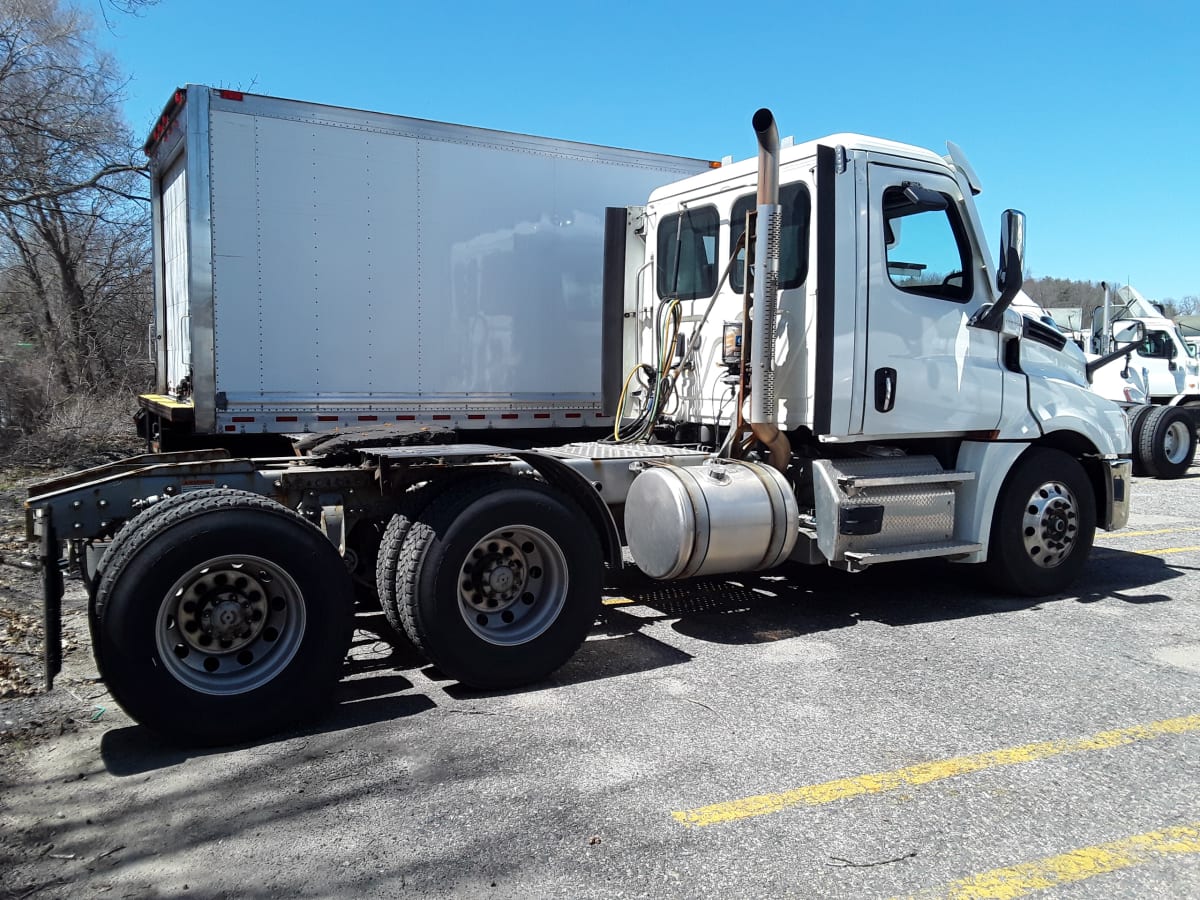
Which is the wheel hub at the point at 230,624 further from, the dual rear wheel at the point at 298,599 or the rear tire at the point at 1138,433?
the rear tire at the point at 1138,433

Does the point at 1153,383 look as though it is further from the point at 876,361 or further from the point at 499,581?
the point at 499,581

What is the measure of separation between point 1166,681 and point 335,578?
4577 mm

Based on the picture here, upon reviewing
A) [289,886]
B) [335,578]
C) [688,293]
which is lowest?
[289,886]

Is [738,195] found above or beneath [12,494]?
above

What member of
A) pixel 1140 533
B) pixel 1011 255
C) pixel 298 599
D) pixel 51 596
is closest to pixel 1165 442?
pixel 1140 533

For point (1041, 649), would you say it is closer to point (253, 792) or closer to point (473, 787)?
point (473, 787)

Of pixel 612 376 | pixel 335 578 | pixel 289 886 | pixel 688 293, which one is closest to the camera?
pixel 289 886

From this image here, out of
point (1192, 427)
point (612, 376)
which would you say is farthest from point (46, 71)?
point (1192, 427)

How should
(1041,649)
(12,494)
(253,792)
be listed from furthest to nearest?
(12,494)
(1041,649)
(253,792)

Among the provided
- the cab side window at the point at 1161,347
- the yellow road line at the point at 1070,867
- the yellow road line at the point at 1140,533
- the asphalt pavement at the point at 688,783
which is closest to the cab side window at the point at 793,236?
the asphalt pavement at the point at 688,783

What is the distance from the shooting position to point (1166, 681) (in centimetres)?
521

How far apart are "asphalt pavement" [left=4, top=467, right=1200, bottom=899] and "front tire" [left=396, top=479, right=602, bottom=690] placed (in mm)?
230

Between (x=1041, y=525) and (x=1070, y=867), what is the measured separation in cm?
406

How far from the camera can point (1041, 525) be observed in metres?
6.88
